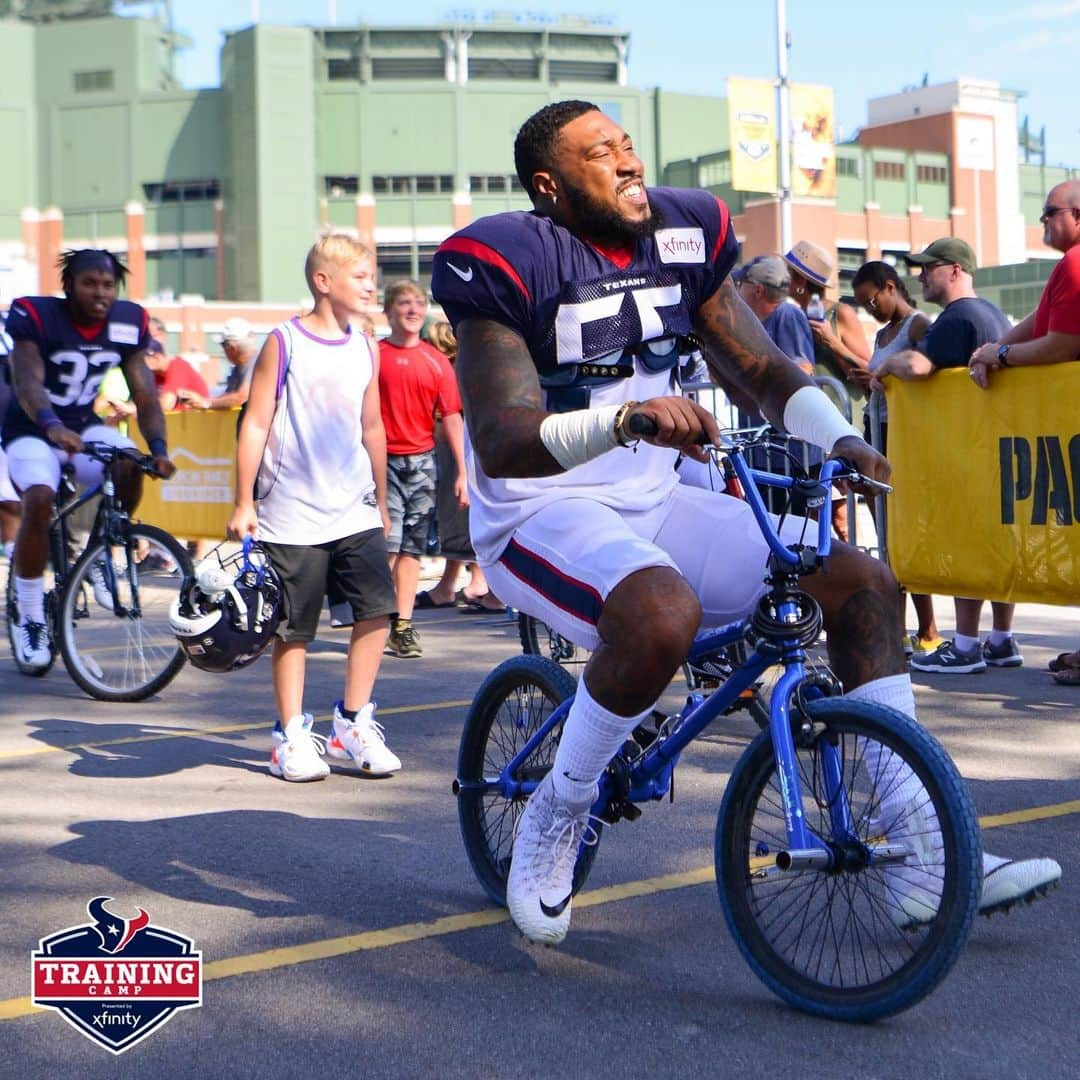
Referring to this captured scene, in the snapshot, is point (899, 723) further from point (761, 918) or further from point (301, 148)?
point (301, 148)

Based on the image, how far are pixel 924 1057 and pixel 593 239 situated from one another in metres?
1.98

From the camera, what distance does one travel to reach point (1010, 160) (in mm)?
95375

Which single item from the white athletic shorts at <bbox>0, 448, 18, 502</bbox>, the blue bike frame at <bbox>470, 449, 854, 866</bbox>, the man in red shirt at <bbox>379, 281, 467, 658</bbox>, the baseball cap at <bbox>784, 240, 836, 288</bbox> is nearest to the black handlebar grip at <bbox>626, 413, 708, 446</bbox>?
the blue bike frame at <bbox>470, 449, 854, 866</bbox>

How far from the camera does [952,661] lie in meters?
8.55

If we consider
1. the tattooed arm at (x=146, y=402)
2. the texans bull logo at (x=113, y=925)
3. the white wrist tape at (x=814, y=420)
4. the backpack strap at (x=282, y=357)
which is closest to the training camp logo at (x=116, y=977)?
the texans bull logo at (x=113, y=925)

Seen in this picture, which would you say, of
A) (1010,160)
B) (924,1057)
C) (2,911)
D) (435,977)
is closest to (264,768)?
(2,911)

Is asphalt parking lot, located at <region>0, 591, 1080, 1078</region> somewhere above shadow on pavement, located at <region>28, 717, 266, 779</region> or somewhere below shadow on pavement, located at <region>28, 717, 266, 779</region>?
below

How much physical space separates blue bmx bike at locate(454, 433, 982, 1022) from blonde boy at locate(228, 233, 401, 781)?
2.76 m

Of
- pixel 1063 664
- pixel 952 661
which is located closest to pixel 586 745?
pixel 1063 664

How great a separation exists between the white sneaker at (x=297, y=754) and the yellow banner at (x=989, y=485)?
336 cm

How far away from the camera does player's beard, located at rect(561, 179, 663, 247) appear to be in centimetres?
416

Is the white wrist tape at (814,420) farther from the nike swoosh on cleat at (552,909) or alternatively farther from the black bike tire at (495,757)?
the nike swoosh on cleat at (552,909)

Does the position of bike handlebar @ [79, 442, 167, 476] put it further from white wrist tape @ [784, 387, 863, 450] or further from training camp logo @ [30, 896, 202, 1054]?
white wrist tape @ [784, 387, 863, 450]

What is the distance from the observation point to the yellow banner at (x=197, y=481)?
48.9 feet
